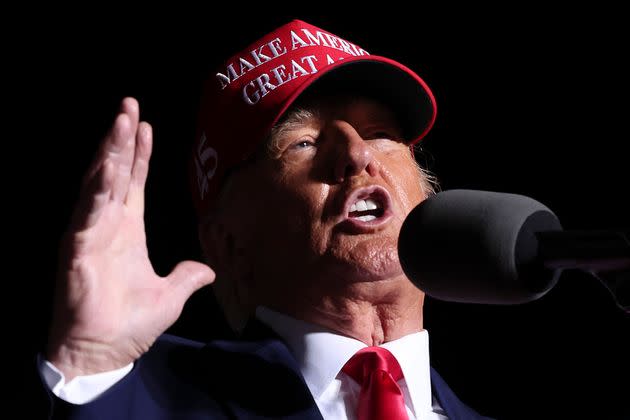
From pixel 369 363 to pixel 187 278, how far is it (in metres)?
0.46

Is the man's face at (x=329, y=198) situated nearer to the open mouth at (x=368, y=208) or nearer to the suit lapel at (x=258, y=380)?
the open mouth at (x=368, y=208)

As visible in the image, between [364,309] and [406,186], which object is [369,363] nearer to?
[364,309]

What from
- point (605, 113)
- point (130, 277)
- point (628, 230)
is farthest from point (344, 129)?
point (628, 230)

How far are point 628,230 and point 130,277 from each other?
684 mm

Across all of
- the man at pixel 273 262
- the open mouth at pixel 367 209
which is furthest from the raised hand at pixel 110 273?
the open mouth at pixel 367 209

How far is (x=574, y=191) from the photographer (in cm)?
242

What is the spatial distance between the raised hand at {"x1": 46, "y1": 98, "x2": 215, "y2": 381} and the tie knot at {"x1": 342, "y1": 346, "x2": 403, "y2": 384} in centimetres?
47

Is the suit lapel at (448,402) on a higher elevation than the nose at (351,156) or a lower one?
lower

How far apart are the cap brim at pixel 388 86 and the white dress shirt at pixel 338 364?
16.2 inches

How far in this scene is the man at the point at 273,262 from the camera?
1301 mm

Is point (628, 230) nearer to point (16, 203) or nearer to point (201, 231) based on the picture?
point (201, 231)

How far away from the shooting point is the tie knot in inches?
68.2

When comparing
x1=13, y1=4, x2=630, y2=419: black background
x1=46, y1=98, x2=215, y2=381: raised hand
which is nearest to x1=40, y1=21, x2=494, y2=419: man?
x1=46, y1=98, x2=215, y2=381: raised hand

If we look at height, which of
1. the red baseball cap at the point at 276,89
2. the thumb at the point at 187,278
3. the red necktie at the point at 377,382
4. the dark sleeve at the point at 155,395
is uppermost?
the red baseball cap at the point at 276,89
